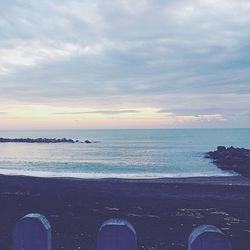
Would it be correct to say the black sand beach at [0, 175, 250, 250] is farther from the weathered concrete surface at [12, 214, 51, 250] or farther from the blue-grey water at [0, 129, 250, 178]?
the blue-grey water at [0, 129, 250, 178]

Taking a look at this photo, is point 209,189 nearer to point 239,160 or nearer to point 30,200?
point 30,200

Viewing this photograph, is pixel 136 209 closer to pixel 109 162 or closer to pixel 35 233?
pixel 35 233

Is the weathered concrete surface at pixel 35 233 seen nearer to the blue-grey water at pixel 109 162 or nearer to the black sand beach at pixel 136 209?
the black sand beach at pixel 136 209

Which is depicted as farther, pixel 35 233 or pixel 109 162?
pixel 109 162

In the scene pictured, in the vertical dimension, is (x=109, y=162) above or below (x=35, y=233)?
below

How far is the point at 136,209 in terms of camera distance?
1148 centimetres

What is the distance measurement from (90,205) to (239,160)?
25.6 meters

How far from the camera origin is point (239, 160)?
34656 mm

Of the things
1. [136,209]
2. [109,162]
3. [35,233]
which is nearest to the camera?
[35,233]

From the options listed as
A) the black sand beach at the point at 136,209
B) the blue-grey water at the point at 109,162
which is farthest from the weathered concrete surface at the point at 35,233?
the blue-grey water at the point at 109,162

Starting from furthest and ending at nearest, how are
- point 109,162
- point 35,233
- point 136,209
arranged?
point 109,162 → point 136,209 → point 35,233

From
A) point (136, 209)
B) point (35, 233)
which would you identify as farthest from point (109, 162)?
point (35, 233)

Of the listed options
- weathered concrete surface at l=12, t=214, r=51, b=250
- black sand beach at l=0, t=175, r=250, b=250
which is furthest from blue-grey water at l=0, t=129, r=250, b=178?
weathered concrete surface at l=12, t=214, r=51, b=250

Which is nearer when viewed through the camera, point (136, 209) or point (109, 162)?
point (136, 209)
